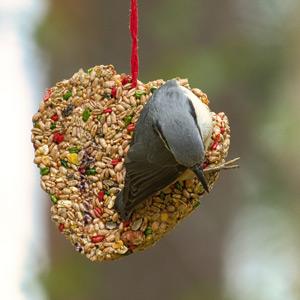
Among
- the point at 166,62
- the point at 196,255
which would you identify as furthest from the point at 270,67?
the point at 196,255

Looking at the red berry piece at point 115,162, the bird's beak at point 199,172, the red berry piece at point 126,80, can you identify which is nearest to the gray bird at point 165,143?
the bird's beak at point 199,172

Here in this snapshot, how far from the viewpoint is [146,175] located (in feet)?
9.51

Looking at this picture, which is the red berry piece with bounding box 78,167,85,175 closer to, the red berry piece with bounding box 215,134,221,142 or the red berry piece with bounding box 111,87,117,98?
the red berry piece with bounding box 111,87,117,98

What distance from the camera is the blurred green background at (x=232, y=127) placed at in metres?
5.04

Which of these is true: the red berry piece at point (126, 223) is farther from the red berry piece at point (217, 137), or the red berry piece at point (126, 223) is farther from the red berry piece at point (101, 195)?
the red berry piece at point (217, 137)

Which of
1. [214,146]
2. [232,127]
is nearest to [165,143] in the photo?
[214,146]

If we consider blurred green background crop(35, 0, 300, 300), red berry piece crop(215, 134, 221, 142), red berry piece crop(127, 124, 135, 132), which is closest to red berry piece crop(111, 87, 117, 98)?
red berry piece crop(127, 124, 135, 132)

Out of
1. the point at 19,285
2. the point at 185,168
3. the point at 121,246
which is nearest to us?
the point at 185,168

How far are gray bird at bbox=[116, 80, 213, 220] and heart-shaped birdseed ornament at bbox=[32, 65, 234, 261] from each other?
3.0 inches

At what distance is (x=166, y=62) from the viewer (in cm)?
501

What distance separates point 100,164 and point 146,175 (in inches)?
10.8

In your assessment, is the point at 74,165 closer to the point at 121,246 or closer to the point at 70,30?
the point at 121,246

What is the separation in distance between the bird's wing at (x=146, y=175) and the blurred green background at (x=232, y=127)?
197 centimetres

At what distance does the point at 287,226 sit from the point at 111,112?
2.09 meters
